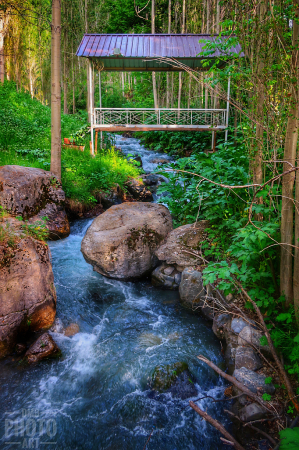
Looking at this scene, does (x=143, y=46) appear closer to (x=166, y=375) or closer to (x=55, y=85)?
(x=55, y=85)

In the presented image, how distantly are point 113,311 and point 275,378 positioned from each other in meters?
3.03

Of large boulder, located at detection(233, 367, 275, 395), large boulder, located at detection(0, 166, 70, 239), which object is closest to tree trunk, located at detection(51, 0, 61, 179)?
large boulder, located at detection(0, 166, 70, 239)

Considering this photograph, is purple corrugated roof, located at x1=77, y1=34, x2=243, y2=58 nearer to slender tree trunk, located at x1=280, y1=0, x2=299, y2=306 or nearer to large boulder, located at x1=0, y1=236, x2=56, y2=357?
large boulder, located at x1=0, y1=236, x2=56, y2=357

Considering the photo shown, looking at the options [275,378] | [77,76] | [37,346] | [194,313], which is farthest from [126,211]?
[77,76]

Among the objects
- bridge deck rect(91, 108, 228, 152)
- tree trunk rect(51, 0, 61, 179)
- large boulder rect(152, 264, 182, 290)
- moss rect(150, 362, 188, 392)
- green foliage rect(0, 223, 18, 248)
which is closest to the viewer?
moss rect(150, 362, 188, 392)

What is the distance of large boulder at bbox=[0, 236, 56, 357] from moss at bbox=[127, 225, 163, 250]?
6.11 ft

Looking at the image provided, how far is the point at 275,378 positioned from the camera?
3453mm

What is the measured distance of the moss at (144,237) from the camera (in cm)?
641

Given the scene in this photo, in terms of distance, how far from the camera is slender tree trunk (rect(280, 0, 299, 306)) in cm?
303

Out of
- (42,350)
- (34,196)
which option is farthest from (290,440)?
(34,196)

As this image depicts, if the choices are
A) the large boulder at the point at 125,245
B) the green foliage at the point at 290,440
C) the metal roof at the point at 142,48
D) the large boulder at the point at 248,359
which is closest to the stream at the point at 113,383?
the large boulder at the point at 248,359

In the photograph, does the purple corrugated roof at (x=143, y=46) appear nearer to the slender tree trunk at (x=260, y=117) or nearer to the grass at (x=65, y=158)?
the grass at (x=65, y=158)

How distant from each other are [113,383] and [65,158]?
8.69 meters

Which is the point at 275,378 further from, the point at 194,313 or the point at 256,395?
the point at 194,313
